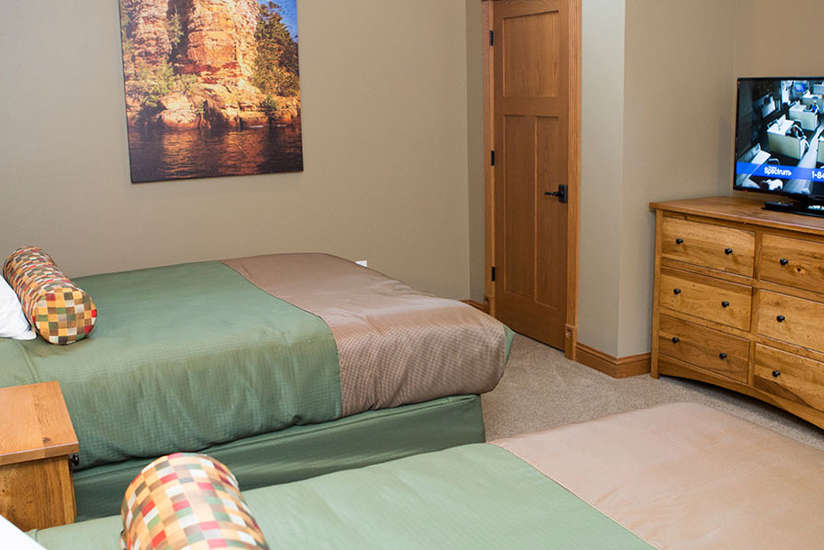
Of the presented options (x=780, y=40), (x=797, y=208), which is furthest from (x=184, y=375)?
(x=780, y=40)

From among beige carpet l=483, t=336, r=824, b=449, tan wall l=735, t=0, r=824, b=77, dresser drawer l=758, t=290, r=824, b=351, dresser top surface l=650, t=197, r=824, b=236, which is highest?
tan wall l=735, t=0, r=824, b=77

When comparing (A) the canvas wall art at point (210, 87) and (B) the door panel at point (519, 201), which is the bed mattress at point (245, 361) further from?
(B) the door panel at point (519, 201)

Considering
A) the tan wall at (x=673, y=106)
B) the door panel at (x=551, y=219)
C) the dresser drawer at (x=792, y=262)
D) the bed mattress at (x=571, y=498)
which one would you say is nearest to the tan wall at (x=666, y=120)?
the tan wall at (x=673, y=106)

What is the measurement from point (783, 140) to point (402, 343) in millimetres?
2076

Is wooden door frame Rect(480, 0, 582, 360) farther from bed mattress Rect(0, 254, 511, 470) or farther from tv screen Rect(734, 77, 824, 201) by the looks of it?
bed mattress Rect(0, 254, 511, 470)

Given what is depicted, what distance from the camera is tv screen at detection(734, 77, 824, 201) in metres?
3.64

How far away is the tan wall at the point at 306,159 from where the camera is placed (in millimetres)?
4379

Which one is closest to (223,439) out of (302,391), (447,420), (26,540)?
(302,391)

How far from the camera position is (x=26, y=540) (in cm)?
128

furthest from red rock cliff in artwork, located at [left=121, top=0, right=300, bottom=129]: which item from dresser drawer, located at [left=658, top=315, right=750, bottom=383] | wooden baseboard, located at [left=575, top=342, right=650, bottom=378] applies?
dresser drawer, located at [left=658, top=315, right=750, bottom=383]

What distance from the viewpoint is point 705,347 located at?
4039 mm

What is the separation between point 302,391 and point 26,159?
8.02 feet

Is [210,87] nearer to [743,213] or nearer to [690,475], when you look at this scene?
[743,213]

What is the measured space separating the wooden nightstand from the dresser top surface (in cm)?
289
